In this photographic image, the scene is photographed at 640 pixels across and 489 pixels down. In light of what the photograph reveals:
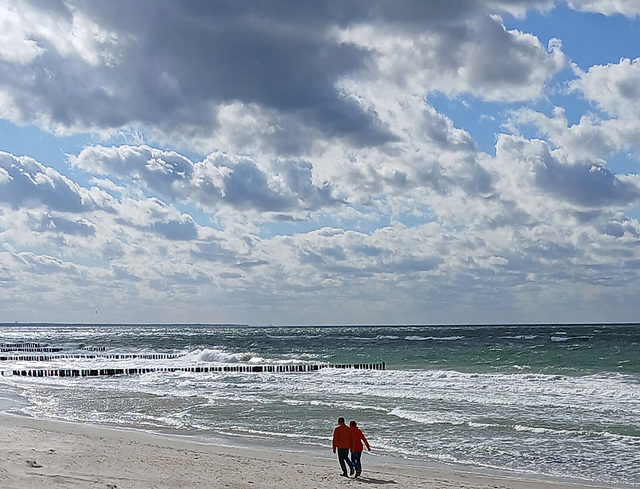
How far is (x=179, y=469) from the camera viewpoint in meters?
15.2

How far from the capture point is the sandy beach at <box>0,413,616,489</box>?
13555mm

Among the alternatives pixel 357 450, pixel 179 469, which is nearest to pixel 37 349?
pixel 179 469

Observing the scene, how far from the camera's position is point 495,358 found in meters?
60.0

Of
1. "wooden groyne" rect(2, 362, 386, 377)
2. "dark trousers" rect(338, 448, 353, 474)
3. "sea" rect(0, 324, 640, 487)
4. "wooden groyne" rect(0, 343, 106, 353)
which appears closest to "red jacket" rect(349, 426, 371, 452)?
"dark trousers" rect(338, 448, 353, 474)

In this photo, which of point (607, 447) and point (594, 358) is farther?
point (594, 358)

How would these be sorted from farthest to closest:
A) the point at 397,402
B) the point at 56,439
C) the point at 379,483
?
the point at 397,402, the point at 56,439, the point at 379,483

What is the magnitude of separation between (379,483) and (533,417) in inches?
452

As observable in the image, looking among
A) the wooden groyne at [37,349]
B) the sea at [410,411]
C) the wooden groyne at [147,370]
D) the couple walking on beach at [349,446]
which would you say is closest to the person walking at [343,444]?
the couple walking on beach at [349,446]

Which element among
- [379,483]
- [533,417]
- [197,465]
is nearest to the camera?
[379,483]

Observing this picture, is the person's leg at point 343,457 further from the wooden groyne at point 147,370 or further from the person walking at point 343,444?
the wooden groyne at point 147,370

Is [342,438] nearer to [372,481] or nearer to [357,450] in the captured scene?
[357,450]

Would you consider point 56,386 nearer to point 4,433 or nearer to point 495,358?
point 4,433

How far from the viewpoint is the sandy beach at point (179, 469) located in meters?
13.6

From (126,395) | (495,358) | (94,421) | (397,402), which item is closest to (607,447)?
(397,402)
